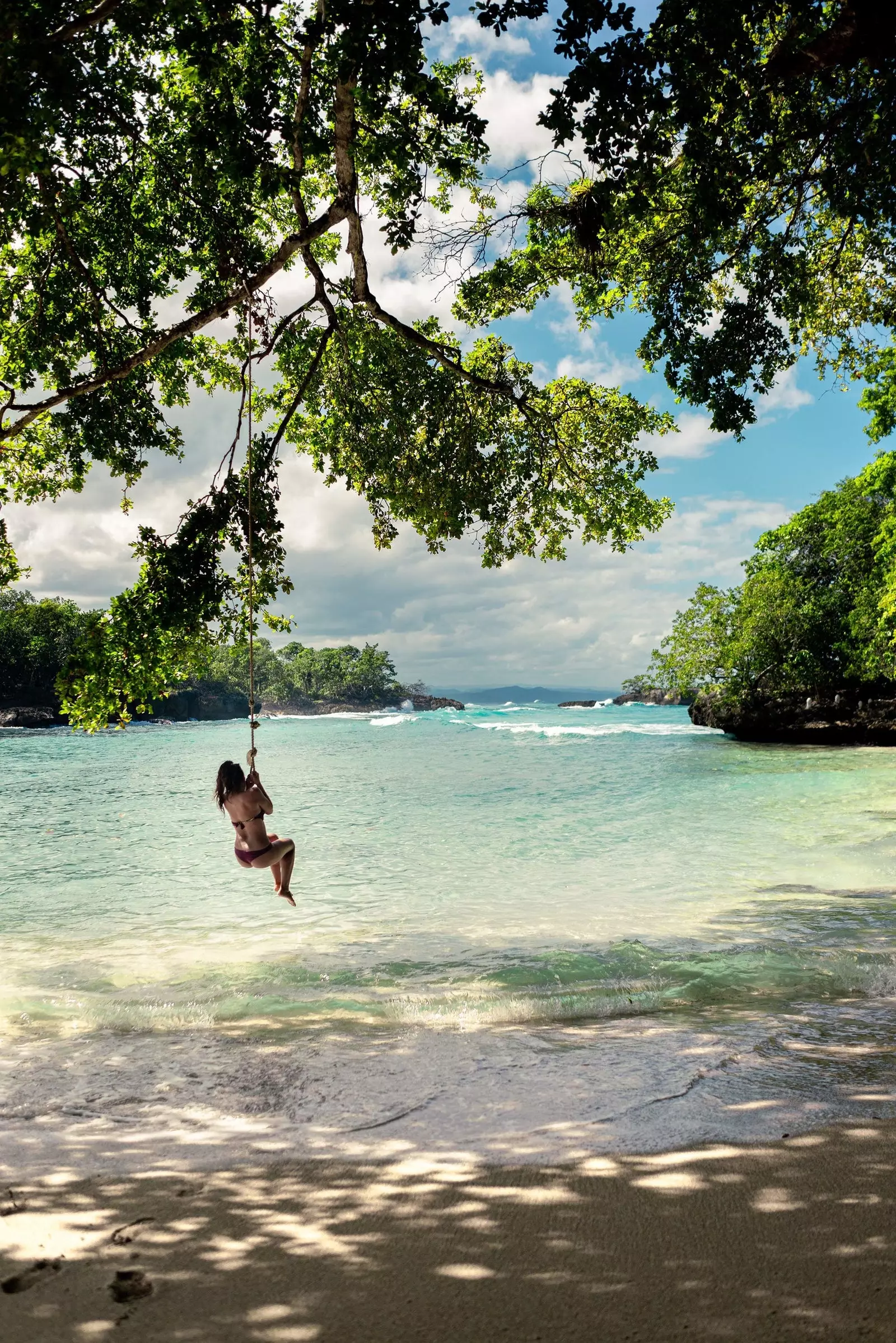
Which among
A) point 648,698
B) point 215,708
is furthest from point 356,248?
point 648,698

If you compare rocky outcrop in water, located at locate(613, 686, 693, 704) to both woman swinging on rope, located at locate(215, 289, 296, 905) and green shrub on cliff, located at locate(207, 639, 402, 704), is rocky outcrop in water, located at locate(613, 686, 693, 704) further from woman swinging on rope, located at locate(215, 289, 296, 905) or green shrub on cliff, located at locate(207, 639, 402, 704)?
woman swinging on rope, located at locate(215, 289, 296, 905)

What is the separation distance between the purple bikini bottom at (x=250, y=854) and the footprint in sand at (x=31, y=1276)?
5038mm

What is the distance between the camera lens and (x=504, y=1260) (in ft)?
9.65

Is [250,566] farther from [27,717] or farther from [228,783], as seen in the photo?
[27,717]

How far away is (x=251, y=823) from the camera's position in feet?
26.2

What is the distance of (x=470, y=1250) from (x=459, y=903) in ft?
26.8

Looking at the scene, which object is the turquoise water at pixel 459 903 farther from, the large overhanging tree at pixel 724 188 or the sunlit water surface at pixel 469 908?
the large overhanging tree at pixel 724 188

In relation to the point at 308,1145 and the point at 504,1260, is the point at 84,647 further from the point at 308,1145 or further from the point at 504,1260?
the point at 504,1260

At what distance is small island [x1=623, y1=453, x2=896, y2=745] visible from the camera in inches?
1337

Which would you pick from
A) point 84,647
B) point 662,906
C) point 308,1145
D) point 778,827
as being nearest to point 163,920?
point 84,647

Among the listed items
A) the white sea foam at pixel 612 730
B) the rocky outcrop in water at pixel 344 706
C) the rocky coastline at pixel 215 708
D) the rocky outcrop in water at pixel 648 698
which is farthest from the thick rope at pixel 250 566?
the rocky outcrop in water at pixel 344 706

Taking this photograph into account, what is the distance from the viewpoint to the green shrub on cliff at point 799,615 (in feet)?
112

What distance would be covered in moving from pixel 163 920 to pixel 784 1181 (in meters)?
8.70

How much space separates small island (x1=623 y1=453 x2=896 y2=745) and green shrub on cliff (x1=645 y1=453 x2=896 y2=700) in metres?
0.04
